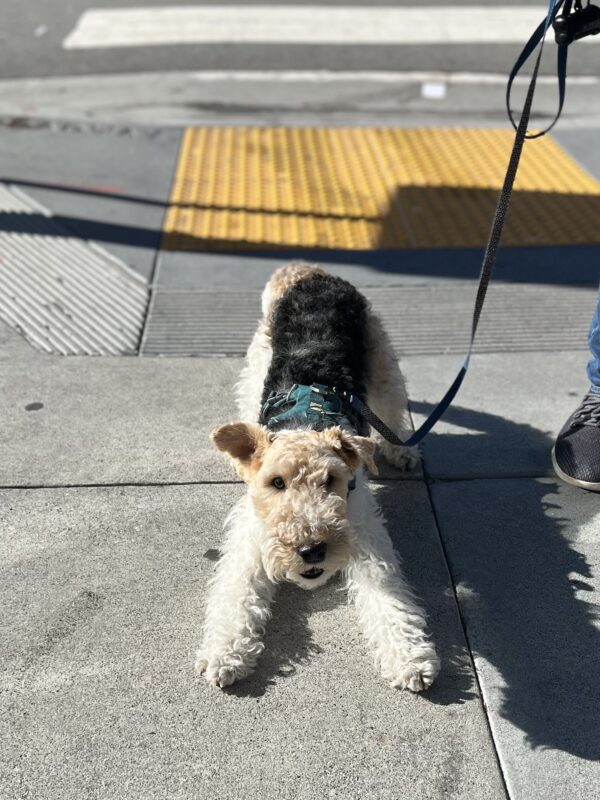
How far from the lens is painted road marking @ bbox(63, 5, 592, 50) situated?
10.8m

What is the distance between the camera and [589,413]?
466 centimetres

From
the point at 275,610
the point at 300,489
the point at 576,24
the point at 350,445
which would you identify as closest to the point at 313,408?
the point at 350,445

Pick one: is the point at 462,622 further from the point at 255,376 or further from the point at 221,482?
the point at 255,376

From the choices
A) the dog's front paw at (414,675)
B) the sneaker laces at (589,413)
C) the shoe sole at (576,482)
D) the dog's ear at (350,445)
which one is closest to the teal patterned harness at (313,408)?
the dog's ear at (350,445)

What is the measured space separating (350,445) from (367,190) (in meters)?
4.40

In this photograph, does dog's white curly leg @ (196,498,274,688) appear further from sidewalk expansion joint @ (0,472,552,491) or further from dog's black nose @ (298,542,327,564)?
sidewalk expansion joint @ (0,472,552,491)

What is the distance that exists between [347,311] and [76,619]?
6.35ft

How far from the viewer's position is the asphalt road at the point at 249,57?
10016mm

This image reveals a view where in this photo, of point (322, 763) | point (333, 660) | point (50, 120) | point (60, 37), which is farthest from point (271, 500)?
point (60, 37)

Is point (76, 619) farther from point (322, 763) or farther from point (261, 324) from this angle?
point (261, 324)

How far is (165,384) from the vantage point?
17.0 ft

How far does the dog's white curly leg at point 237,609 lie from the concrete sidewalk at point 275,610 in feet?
0.26

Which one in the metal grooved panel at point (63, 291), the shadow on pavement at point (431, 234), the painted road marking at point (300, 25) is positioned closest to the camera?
the metal grooved panel at point (63, 291)

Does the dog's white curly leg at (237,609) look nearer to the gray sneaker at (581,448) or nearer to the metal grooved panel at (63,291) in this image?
the gray sneaker at (581,448)
